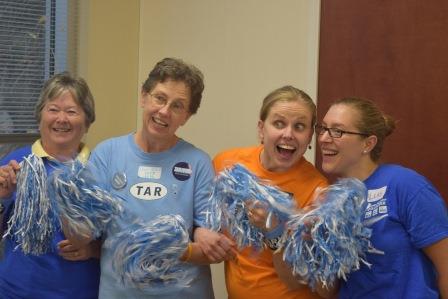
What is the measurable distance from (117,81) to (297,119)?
1.87 m

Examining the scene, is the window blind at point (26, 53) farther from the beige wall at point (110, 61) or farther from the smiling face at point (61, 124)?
the smiling face at point (61, 124)

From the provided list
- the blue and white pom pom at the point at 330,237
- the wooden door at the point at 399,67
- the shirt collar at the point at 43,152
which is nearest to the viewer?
the blue and white pom pom at the point at 330,237

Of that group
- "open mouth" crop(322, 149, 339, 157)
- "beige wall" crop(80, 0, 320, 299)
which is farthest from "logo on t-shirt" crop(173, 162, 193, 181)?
"beige wall" crop(80, 0, 320, 299)

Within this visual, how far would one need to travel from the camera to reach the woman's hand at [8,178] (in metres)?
1.75

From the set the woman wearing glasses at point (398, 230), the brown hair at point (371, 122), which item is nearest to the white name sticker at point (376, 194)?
the woman wearing glasses at point (398, 230)

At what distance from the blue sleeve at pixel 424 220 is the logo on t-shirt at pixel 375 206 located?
0.07m

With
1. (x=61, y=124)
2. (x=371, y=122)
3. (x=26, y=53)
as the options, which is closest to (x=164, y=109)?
(x=61, y=124)

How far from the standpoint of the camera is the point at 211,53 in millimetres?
3068

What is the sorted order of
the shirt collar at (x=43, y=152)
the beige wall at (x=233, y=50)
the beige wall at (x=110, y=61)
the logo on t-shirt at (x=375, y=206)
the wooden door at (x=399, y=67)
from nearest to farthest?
the logo on t-shirt at (x=375, y=206) → the shirt collar at (x=43, y=152) → the wooden door at (x=399, y=67) → the beige wall at (x=233, y=50) → the beige wall at (x=110, y=61)

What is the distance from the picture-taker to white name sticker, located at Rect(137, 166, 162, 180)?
1.75 metres

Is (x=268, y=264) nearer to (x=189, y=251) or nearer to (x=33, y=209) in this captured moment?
(x=189, y=251)

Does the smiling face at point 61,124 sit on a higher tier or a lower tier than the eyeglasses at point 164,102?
lower

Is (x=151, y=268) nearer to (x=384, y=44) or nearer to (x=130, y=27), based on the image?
(x=384, y=44)

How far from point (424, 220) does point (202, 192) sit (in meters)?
0.69
